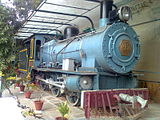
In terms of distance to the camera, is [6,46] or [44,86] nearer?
[6,46]

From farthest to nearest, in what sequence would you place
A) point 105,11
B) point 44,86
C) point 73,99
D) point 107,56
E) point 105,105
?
point 44,86
point 73,99
point 105,11
point 107,56
point 105,105

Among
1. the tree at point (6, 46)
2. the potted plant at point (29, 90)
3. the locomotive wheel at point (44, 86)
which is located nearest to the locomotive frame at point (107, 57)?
the potted plant at point (29, 90)

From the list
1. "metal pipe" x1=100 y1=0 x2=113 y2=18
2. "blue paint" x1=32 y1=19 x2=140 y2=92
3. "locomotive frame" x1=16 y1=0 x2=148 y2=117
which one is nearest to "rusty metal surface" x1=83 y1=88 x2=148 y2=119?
"locomotive frame" x1=16 y1=0 x2=148 y2=117

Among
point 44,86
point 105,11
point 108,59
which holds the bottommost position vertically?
point 44,86

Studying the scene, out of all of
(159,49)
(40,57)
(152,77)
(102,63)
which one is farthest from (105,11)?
(40,57)

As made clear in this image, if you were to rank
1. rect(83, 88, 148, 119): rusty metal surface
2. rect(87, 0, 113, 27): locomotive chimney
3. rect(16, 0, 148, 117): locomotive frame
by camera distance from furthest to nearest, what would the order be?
rect(87, 0, 113, 27): locomotive chimney → rect(16, 0, 148, 117): locomotive frame → rect(83, 88, 148, 119): rusty metal surface

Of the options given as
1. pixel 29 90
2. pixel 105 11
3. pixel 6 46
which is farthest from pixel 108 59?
pixel 6 46

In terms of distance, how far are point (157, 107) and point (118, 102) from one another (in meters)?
2.62

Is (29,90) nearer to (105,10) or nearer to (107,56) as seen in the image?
(107,56)

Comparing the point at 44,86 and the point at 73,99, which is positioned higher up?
the point at 44,86

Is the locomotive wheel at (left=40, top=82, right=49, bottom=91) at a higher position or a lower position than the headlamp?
lower

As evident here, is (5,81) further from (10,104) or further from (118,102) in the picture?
(118,102)

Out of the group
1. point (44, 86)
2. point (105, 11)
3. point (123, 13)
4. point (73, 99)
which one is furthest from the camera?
point (44, 86)

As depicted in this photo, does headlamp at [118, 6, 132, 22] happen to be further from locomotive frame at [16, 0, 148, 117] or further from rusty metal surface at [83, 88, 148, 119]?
rusty metal surface at [83, 88, 148, 119]
